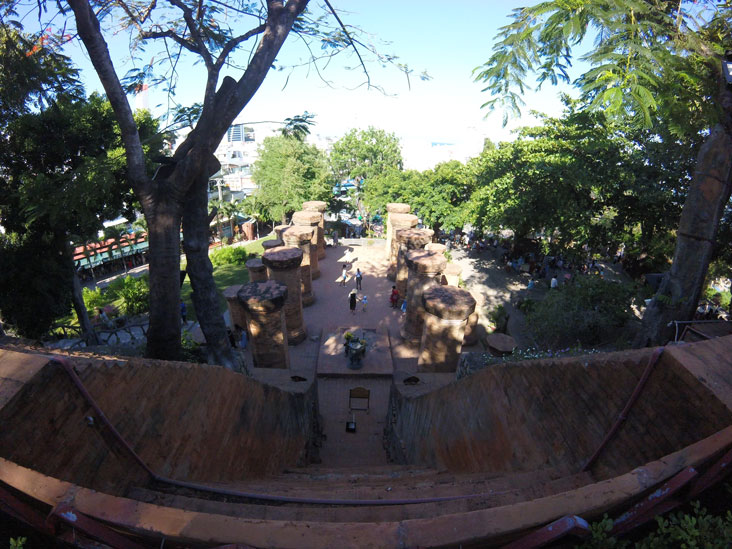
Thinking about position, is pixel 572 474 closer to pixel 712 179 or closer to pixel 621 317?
pixel 712 179

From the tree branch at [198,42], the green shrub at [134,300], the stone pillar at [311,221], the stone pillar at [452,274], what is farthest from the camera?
the stone pillar at [311,221]

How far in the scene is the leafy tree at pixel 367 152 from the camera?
28.2 meters

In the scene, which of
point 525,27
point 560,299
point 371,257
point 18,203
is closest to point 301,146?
point 371,257

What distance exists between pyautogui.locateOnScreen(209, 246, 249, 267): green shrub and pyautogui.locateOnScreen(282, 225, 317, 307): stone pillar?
8.96 meters

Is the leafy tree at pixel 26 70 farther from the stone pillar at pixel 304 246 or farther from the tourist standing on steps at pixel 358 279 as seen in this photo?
the tourist standing on steps at pixel 358 279

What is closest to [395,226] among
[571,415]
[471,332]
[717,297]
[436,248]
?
[436,248]

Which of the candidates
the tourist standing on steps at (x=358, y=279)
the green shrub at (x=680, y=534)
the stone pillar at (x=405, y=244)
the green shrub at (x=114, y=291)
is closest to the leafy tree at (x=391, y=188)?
the tourist standing on steps at (x=358, y=279)

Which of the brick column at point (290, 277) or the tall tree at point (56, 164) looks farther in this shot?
the brick column at point (290, 277)

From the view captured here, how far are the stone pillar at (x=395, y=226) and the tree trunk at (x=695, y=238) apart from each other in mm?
11007

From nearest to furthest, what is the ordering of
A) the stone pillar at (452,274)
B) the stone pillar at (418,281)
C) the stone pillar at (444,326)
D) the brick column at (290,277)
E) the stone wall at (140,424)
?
the stone wall at (140,424) < the stone pillar at (444,326) < the brick column at (290,277) < the stone pillar at (418,281) < the stone pillar at (452,274)

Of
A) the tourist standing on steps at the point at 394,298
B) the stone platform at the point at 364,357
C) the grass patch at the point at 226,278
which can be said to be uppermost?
the tourist standing on steps at the point at 394,298

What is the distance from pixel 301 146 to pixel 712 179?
78.8 ft

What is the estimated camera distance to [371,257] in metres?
22.0

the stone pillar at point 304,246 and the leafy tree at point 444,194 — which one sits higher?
the leafy tree at point 444,194
